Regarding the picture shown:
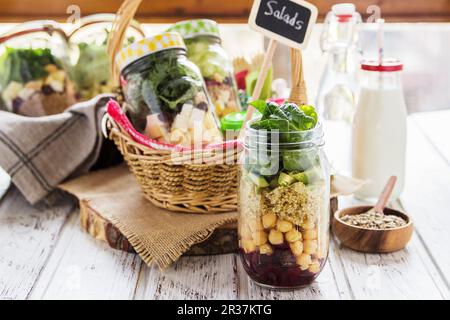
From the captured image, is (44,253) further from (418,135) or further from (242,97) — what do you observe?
(418,135)

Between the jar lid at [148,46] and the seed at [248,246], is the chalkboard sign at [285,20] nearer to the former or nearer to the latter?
the jar lid at [148,46]

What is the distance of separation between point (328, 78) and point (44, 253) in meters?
0.63

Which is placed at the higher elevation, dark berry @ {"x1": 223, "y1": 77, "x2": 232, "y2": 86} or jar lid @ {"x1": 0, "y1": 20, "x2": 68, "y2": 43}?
jar lid @ {"x1": 0, "y1": 20, "x2": 68, "y2": 43}

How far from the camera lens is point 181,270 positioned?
108cm

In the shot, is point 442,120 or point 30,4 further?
point 30,4

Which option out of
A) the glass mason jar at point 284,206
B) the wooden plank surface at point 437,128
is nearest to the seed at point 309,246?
the glass mason jar at point 284,206

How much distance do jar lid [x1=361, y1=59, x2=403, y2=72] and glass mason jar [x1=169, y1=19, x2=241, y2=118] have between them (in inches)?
10.2

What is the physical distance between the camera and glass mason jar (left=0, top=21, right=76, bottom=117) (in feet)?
4.92

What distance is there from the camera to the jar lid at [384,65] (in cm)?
123

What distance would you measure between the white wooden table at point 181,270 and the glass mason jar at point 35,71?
282 mm

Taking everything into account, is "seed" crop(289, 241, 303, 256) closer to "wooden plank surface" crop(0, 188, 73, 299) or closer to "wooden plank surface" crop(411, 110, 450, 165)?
"wooden plank surface" crop(0, 188, 73, 299)

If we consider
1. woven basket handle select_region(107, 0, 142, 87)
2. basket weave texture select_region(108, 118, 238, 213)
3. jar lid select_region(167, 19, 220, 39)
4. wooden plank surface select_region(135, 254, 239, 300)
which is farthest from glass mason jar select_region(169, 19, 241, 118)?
wooden plank surface select_region(135, 254, 239, 300)
